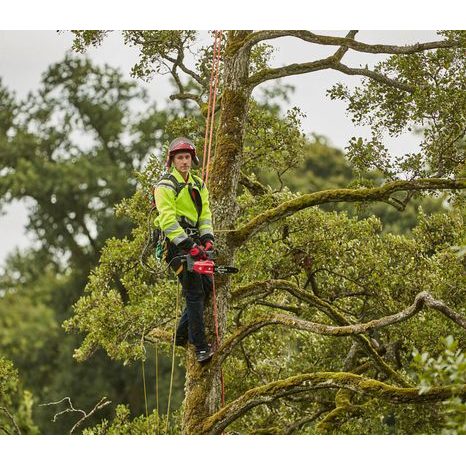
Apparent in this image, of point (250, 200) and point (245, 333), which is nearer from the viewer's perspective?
point (245, 333)

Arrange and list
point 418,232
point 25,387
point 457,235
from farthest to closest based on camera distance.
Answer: point 25,387, point 418,232, point 457,235

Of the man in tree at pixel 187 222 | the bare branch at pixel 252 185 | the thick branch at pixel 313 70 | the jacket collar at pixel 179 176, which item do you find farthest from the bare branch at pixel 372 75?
the jacket collar at pixel 179 176

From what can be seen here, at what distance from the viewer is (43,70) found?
1353 inches

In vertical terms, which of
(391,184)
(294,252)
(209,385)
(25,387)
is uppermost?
(391,184)

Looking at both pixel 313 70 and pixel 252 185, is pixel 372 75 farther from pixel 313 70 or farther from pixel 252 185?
pixel 252 185

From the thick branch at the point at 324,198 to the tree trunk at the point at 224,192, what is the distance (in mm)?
188

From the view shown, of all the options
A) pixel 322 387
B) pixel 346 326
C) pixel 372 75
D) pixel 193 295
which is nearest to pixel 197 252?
pixel 193 295

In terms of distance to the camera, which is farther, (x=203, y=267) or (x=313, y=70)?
(x=313, y=70)

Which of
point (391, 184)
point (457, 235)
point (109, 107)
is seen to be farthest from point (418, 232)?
point (109, 107)

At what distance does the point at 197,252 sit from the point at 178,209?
0.43 meters

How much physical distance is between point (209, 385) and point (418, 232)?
4.79m

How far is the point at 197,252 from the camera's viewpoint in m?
8.35

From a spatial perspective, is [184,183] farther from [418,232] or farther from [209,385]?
[418,232]

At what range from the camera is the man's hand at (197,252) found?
8331 mm
